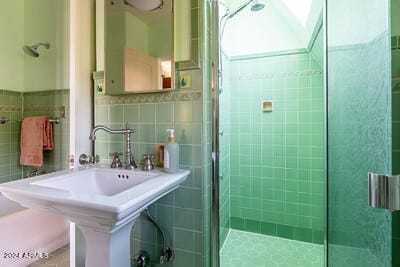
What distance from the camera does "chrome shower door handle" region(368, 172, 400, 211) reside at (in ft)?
1.42

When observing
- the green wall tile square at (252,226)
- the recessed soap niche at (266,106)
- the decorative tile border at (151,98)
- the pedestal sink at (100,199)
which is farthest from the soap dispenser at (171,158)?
the green wall tile square at (252,226)

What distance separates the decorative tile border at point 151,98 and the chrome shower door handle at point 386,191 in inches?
31.8

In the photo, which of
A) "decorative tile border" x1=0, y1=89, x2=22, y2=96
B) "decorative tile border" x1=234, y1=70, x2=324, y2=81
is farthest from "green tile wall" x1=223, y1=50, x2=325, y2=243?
"decorative tile border" x1=0, y1=89, x2=22, y2=96

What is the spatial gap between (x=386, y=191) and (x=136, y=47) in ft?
4.01

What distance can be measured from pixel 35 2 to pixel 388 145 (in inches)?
99.3

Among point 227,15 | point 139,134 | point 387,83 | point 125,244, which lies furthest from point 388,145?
point 227,15

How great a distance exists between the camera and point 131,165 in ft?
A: 3.84

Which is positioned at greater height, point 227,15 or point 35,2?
point 35,2

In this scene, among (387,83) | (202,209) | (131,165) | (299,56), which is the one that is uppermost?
(299,56)

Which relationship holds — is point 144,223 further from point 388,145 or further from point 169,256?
point 388,145

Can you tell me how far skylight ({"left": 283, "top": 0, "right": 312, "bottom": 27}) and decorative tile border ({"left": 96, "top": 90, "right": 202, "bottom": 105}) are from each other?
3.76ft

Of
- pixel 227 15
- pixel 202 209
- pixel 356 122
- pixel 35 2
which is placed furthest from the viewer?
pixel 35 2

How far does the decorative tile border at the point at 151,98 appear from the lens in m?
1.14

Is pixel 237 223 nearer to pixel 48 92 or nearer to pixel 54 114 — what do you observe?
pixel 54 114
